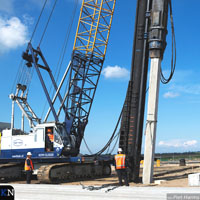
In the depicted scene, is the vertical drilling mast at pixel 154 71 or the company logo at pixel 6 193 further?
the vertical drilling mast at pixel 154 71

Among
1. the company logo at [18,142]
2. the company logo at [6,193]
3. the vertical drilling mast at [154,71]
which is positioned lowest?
the company logo at [6,193]

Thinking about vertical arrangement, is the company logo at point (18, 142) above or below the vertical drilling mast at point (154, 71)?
below

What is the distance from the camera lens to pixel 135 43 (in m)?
18.1

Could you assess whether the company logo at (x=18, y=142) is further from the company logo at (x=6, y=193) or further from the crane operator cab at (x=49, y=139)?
the company logo at (x=6, y=193)

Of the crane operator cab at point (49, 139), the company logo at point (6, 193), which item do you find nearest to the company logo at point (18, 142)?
the crane operator cab at point (49, 139)

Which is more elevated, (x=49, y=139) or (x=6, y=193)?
(x=49, y=139)

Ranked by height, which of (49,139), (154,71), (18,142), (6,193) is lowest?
(6,193)

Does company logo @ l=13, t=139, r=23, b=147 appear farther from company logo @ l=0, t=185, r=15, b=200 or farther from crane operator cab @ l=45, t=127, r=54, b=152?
company logo @ l=0, t=185, r=15, b=200

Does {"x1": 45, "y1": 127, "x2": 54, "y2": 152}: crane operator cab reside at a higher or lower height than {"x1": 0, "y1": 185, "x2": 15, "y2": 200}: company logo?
higher

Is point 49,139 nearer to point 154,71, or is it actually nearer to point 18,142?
point 18,142

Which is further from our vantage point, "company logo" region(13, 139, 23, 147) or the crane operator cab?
"company logo" region(13, 139, 23, 147)

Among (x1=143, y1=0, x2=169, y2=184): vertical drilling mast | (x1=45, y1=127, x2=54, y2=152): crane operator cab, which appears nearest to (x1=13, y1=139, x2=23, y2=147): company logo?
(x1=45, y1=127, x2=54, y2=152): crane operator cab

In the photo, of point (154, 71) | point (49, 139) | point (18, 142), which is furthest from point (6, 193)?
→ point (18, 142)

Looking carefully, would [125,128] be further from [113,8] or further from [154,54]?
[113,8]
